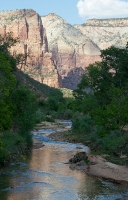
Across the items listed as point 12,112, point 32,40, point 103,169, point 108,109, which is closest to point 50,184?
point 103,169

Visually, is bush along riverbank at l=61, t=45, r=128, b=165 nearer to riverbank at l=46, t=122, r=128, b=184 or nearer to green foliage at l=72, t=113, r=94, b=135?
green foliage at l=72, t=113, r=94, b=135

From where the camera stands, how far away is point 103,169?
27.2 m

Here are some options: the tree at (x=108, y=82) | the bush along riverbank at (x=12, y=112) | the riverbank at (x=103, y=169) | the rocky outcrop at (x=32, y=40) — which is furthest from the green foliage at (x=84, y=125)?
the rocky outcrop at (x=32, y=40)

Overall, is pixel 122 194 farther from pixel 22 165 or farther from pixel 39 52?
pixel 39 52

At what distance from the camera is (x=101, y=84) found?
137ft

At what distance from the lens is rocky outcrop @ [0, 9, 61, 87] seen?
166m

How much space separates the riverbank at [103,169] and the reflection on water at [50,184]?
2.99 ft

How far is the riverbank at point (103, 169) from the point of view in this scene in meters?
25.0

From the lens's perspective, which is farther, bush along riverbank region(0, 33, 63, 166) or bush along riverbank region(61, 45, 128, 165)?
bush along riverbank region(61, 45, 128, 165)

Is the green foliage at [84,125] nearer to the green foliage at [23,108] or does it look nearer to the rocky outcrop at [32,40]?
the green foliage at [23,108]

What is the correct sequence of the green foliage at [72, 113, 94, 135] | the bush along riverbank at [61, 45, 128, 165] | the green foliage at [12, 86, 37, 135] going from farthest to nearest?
the green foliage at [72, 113, 94, 135]
the green foliage at [12, 86, 37, 135]
the bush along riverbank at [61, 45, 128, 165]

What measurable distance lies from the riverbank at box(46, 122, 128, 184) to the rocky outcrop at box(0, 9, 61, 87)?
124 metres

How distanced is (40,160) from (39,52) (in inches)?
6066

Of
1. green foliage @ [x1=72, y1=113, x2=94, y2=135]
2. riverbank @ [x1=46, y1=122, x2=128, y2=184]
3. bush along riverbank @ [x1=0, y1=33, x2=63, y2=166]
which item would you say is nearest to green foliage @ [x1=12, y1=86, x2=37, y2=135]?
bush along riverbank @ [x1=0, y1=33, x2=63, y2=166]
